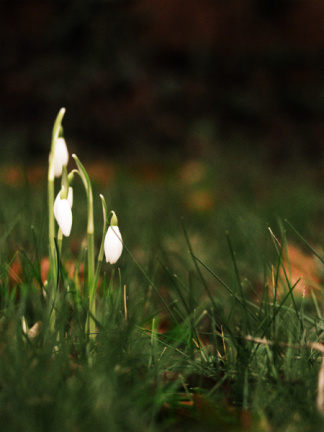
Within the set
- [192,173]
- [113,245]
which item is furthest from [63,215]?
[192,173]

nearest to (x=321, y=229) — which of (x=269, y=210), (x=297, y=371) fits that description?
(x=269, y=210)

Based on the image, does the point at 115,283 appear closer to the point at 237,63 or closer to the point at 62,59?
the point at 62,59

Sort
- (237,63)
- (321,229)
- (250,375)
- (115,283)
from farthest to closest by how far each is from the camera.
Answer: (237,63) < (321,229) < (115,283) < (250,375)

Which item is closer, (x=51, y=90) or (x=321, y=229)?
(x=321, y=229)

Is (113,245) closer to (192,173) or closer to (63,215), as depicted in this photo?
(63,215)

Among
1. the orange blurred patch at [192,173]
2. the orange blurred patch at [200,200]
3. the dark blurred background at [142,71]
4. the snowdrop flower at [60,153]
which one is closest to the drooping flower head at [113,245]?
the snowdrop flower at [60,153]

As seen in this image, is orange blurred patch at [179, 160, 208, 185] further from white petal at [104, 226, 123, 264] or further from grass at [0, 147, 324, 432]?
white petal at [104, 226, 123, 264]

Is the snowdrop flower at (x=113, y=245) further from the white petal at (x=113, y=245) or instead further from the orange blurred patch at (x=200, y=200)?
the orange blurred patch at (x=200, y=200)
